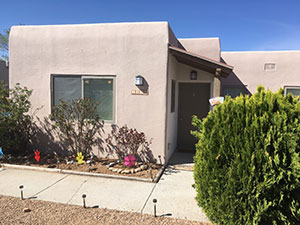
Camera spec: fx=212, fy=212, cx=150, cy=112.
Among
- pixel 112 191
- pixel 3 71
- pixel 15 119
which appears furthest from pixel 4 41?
pixel 112 191

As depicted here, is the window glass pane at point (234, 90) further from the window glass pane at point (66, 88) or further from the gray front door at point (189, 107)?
the window glass pane at point (66, 88)

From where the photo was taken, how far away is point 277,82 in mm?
9094

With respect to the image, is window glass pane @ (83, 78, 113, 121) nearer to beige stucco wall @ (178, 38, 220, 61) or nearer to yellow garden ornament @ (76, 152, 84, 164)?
yellow garden ornament @ (76, 152, 84, 164)

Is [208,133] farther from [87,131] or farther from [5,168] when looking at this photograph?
[5,168]

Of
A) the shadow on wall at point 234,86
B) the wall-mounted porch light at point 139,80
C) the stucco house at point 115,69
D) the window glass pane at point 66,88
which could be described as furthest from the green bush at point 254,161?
the shadow on wall at point 234,86

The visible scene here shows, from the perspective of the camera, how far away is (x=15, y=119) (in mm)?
6168

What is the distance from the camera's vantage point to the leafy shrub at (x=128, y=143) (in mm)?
5801

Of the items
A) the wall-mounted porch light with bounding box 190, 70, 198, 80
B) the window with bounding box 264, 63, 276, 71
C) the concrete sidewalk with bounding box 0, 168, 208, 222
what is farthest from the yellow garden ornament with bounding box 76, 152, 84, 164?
the window with bounding box 264, 63, 276, 71

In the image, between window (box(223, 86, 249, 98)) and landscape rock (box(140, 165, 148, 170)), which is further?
window (box(223, 86, 249, 98))

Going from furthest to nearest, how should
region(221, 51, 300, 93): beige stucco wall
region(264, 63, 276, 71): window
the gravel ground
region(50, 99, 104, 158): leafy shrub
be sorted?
region(264, 63, 276, 71): window, region(221, 51, 300, 93): beige stucco wall, region(50, 99, 104, 158): leafy shrub, the gravel ground

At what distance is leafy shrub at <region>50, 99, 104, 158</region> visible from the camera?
616 cm

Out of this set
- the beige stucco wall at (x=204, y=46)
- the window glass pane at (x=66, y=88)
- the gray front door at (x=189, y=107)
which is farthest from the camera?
the gray front door at (x=189, y=107)

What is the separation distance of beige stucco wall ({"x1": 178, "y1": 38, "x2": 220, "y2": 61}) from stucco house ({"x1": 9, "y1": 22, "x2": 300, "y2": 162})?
0.53 feet

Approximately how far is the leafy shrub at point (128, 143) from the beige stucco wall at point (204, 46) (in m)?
3.85
